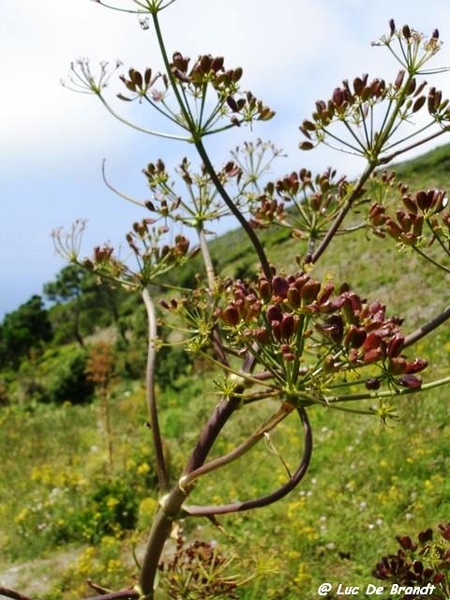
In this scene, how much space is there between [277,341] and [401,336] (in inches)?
11.3

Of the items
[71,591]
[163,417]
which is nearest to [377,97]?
[71,591]

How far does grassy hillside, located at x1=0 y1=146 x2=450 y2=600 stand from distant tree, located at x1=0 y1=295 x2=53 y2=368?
4245 cm

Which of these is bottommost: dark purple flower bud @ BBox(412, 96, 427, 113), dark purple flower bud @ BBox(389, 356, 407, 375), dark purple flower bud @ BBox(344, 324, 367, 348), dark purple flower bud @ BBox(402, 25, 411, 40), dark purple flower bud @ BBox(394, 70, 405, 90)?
dark purple flower bud @ BBox(389, 356, 407, 375)

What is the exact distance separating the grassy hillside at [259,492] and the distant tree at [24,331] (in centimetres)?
4245

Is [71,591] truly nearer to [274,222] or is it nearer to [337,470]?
[337,470]

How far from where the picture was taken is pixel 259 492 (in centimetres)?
807

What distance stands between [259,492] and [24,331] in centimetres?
5032

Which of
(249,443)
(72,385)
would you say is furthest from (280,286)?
(72,385)

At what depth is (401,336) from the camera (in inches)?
64.4

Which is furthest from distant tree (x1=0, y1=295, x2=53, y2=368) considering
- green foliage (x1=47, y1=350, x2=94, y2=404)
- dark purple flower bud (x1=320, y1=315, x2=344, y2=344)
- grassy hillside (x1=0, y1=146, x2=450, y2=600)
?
dark purple flower bud (x1=320, y1=315, x2=344, y2=344)

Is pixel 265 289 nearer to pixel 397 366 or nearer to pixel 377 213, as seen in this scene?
pixel 397 366

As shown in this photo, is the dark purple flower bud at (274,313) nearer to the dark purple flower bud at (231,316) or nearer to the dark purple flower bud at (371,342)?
the dark purple flower bud at (231,316)

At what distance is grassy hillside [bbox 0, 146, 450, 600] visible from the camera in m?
5.89

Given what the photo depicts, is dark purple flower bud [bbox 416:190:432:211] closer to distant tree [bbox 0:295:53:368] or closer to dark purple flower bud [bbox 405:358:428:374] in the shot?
dark purple flower bud [bbox 405:358:428:374]
